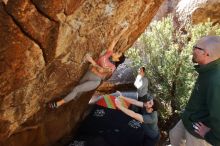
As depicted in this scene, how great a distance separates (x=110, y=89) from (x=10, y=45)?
A: 705 centimetres

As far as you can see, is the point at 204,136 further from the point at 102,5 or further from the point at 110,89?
the point at 110,89

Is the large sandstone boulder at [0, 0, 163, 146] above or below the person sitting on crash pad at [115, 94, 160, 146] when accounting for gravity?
above

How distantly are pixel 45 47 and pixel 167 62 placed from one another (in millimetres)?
5005

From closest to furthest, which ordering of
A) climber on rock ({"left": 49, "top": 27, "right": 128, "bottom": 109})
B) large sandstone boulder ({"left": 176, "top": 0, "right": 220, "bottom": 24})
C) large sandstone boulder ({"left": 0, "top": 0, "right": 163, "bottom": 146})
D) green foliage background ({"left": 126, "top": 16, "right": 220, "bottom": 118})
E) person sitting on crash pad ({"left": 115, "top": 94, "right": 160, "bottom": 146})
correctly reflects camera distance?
large sandstone boulder ({"left": 0, "top": 0, "right": 163, "bottom": 146})
person sitting on crash pad ({"left": 115, "top": 94, "right": 160, "bottom": 146})
climber on rock ({"left": 49, "top": 27, "right": 128, "bottom": 109})
green foliage background ({"left": 126, "top": 16, "right": 220, "bottom": 118})
large sandstone boulder ({"left": 176, "top": 0, "right": 220, "bottom": 24})

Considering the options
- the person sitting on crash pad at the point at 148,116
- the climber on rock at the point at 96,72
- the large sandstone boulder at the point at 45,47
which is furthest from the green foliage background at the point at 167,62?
the climber on rock at the point at 96,72

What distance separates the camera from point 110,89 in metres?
12.5

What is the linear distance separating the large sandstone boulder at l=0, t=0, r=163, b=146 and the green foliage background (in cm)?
244

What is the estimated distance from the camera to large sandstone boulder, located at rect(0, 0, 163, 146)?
18.5ft

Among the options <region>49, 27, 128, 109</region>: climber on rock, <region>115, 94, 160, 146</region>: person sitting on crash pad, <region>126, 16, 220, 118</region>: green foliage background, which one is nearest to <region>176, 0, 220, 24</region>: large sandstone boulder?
<region>126, 16, 220, 118</region>: green foliage background

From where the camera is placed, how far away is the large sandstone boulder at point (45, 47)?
5.64m

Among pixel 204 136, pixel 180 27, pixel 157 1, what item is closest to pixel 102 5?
pixel 157 1

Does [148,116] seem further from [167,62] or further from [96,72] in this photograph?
[167,62]

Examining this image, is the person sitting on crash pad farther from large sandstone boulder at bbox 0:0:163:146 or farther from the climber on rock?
large sandstone boulder at bbox 0:0:163:146

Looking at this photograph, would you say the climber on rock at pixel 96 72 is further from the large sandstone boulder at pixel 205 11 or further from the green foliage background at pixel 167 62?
the large sandstone boulder at pixel 205 11
